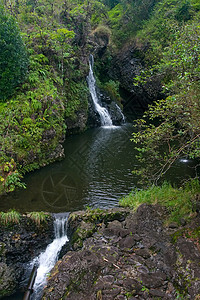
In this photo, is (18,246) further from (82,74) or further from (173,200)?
(82,74)

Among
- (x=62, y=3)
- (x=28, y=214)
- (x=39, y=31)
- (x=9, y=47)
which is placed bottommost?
(x=28, y=214)

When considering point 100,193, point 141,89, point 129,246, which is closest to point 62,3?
point 141,89

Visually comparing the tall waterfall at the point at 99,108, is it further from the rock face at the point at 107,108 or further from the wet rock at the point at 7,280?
the wet rock at the point at 7,280

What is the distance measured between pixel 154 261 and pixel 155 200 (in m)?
2.14

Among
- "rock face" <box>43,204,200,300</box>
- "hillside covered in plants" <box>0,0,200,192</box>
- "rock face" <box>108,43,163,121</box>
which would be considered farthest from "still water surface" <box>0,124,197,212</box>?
"rock face" <box>108,43,163,121</box>

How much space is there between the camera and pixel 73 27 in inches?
709

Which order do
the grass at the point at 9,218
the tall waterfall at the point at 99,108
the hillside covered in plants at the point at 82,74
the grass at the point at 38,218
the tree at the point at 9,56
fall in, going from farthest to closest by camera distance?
the tall waterfall at the point at 99,108 → the tree at the point at 9,56 → the grass at the point at 38,218 → the grass at the point at 9,218 → the hillside covered in plants at the point at 82,74

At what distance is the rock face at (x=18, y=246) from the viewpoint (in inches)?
223

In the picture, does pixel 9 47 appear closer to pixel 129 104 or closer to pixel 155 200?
pixel 155 200

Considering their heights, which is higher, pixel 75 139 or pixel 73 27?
pixel 73 27

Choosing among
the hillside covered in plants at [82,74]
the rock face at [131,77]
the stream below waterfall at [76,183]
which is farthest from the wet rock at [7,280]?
the rock face at [131,77]

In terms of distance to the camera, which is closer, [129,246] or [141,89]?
[129,246]

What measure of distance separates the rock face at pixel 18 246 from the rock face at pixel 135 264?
53.2 inches

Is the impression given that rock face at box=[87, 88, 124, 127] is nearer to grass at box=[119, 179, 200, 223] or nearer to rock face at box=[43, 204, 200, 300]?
grass at box=[119, 179, 200, 223]
